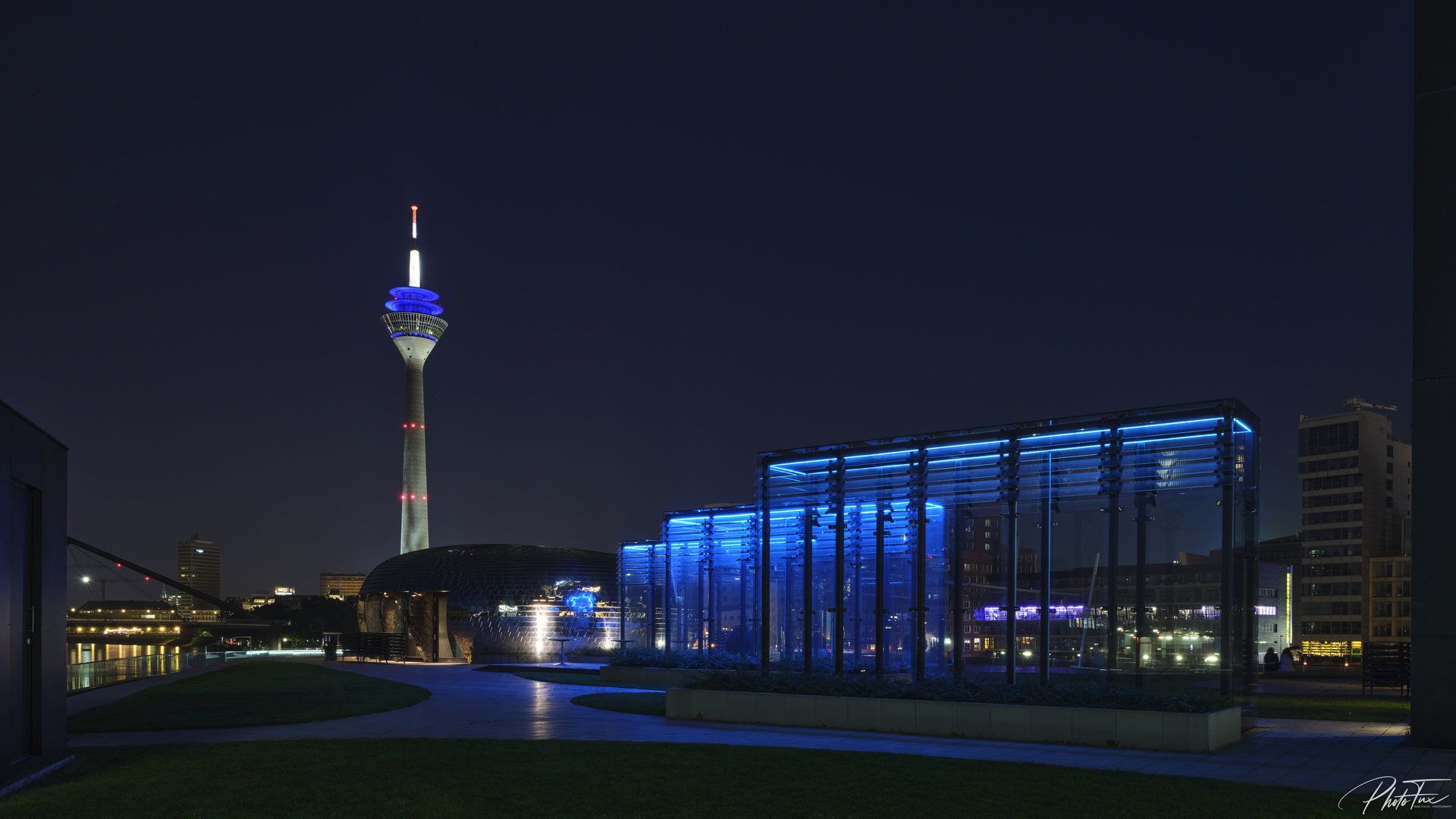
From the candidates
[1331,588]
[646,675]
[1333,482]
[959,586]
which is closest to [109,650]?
[646,675]

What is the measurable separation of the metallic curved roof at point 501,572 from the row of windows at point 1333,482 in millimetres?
77930

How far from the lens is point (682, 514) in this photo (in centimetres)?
3356

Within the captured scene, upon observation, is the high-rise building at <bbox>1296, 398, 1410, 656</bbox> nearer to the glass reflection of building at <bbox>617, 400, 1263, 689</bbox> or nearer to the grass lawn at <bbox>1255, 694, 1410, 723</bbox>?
the grass lawn at <bbox>1255, 694, 1410, 723</bbox>

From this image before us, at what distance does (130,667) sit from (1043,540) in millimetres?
28947

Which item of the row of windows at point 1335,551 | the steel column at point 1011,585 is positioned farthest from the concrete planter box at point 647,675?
the row of windows at point 1335,551

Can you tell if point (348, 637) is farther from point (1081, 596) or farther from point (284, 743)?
point (1081, 596)

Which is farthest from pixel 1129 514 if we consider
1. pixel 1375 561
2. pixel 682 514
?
pixel 1375 561

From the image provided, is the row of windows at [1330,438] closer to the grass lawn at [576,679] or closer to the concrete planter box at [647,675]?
the grass lawn at [576,679]

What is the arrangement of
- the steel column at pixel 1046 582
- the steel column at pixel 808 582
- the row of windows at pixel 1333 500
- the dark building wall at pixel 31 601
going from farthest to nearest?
1. the row of windows at pixel 1333 500
2. the steel column at pixel 808 582
3. the steel column at pixel 1046 582
4. the dark building wall at pixel 31 601

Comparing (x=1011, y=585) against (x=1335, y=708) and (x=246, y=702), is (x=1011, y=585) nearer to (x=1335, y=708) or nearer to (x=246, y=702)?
(x=1335, y=708)

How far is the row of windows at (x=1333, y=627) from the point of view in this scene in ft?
341

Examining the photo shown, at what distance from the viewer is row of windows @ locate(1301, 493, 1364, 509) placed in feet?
345

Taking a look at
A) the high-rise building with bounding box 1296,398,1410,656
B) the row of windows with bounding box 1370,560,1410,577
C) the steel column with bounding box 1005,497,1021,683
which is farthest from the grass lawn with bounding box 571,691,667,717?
the row of windows with bounding box 1370,560,1410,577

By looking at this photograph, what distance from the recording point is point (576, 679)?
1252 inches
